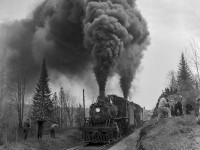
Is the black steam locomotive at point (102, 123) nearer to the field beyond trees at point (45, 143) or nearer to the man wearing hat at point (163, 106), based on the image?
the field beyond trees at point (45, 143)

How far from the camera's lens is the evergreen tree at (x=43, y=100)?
41500 mm

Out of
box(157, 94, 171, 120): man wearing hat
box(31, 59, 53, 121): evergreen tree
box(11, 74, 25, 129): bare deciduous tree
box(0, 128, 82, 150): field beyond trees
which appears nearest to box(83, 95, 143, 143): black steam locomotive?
box(0, 128, 82, 150): field beyond trees

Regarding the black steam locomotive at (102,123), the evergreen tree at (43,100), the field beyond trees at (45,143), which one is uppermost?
the evergreen tree at (43,100)

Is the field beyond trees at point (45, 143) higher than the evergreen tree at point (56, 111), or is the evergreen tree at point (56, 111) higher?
the evergreen tree at point (56, 111)

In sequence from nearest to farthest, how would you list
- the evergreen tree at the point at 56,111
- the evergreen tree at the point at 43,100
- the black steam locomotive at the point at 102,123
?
the black steam locomotive at the point at 102,123, the evergreen tree at the point at 43,100, the evergreen tree at the point at 56,111

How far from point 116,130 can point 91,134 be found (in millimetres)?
1704

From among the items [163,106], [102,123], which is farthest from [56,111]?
[163,106]

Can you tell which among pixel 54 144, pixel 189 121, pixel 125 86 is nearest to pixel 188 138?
pixel 189 121

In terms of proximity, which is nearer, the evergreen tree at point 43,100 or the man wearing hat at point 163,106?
the man wearing hat at point 163,106

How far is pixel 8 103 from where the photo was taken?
41.4m

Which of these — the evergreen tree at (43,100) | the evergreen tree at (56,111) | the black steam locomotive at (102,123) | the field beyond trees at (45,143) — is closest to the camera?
the field beyond trees at (45,143)

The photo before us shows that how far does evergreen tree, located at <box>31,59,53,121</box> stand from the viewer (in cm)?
4150

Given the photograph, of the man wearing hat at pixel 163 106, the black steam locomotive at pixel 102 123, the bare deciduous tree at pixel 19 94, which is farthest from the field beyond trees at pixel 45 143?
the bare deciduous tree at pixel 19 94

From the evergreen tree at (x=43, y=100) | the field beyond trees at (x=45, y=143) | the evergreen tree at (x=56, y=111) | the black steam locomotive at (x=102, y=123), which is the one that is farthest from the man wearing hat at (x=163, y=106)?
the evergreen tree at (x=56, y=111)
